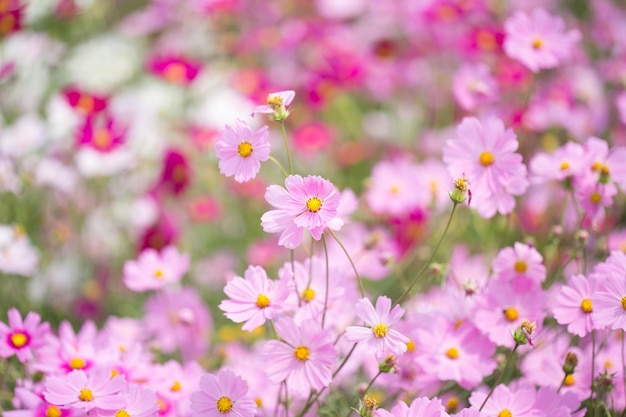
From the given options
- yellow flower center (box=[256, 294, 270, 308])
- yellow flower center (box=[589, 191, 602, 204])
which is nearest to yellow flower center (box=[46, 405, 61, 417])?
yellow flower center (box=[256, 294, 270, 308])

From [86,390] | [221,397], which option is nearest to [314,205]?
[221,397]

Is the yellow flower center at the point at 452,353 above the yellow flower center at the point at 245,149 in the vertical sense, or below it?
below

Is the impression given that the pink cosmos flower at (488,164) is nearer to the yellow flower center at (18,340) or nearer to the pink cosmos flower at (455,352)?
the pink cosmos flower at (455,352)

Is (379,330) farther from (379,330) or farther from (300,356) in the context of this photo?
(300,356)

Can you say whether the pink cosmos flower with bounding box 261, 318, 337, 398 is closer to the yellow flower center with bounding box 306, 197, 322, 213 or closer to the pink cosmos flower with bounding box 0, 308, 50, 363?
the yellow flower center with bounding box 306, 197, 322, 213

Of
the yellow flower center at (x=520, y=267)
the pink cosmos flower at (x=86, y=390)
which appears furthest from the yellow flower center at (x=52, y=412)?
the yellow flower center at (x=520, y=267)

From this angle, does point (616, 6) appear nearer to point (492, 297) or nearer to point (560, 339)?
point (560, 339)

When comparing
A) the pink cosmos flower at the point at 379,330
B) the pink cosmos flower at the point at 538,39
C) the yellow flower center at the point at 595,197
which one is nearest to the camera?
the pink cosmos flower at the point at 379,330
